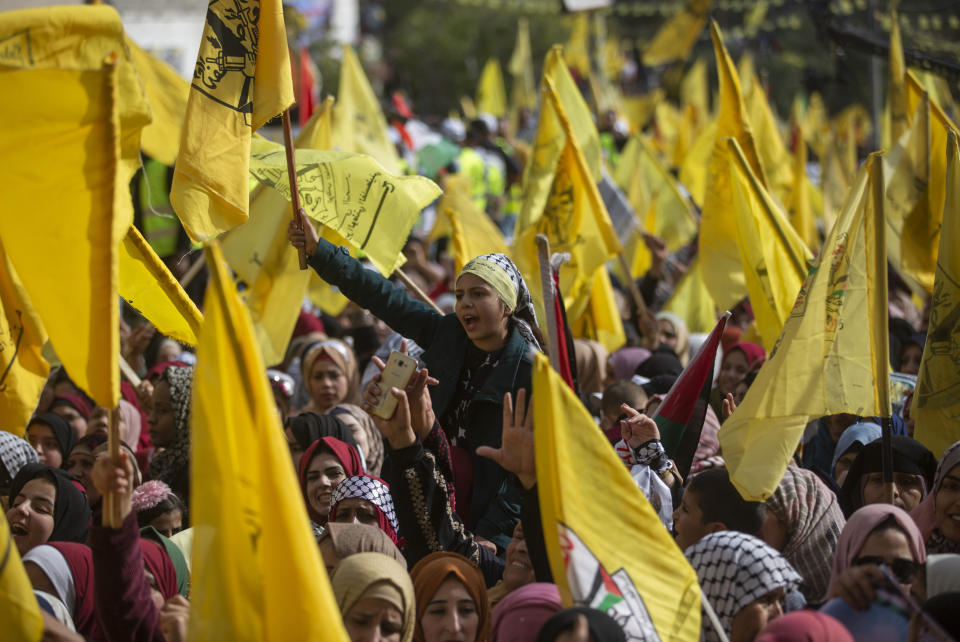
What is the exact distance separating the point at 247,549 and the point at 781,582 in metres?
1.32

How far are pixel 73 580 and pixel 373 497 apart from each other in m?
1.01

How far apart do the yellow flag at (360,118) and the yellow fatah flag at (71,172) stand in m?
5.43

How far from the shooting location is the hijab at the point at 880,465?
13.5 feet

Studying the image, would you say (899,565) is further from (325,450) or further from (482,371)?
(325,450)

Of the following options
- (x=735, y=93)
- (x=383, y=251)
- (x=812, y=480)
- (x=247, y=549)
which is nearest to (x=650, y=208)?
(x=735, y=93)

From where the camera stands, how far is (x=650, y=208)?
9344mm

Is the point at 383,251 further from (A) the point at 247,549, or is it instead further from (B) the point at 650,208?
(B) the point at 650,208

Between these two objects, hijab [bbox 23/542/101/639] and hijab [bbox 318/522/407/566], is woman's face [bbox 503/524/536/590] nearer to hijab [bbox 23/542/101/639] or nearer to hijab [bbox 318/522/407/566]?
hijab [bbox 318/522/407/566]

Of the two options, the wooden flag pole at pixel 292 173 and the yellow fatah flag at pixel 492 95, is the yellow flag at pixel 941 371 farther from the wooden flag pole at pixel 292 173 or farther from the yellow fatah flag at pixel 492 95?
the yellow fatah flag at pixel 492 95

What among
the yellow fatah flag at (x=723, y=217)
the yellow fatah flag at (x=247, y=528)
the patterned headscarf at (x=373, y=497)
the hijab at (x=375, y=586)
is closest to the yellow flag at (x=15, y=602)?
the yellow fatah flag at (x=247, y=528)

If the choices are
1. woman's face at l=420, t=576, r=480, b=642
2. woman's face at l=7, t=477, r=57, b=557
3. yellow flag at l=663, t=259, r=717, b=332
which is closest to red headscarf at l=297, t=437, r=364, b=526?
woman's face at l=7, t=477, r=57, b=557

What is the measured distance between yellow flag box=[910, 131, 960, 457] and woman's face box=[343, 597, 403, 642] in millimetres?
2139

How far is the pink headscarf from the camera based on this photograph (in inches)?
124

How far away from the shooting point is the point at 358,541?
3.55 m
